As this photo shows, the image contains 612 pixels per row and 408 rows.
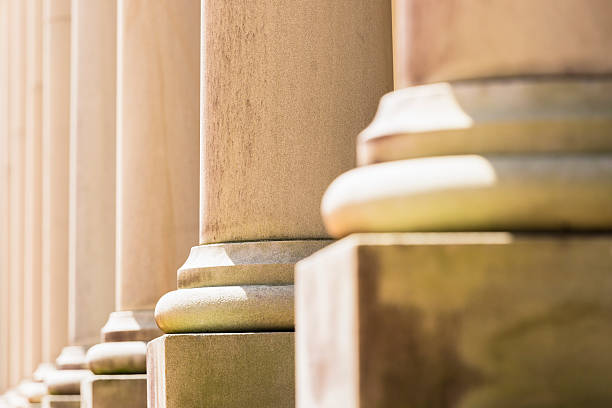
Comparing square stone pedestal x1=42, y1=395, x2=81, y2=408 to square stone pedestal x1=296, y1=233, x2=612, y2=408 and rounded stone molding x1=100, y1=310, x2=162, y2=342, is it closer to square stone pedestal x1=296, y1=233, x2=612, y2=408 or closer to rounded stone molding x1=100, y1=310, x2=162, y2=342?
rounded stone molding x1=100, y1=310, x2=162, y2=342

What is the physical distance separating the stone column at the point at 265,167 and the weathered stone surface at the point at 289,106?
51 millimetres

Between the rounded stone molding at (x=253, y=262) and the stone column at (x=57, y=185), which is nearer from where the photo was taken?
the rounded stone molding at (x=253, y=262)

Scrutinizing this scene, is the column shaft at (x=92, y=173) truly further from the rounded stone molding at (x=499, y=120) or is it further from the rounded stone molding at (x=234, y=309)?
the rounded stone molding at (x=499, y=120)

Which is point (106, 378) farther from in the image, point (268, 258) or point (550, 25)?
point (550, 25)

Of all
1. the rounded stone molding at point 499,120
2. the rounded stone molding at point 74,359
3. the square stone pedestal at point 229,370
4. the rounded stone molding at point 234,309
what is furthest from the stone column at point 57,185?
the rounded stone molding at point 499,120

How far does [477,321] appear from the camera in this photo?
112 feet

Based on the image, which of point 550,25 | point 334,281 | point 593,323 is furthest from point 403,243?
point 550,25

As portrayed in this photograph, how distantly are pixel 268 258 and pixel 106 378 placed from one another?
43.5 metres

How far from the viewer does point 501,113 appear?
3747 centimetres

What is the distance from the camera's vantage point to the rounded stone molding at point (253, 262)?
67375 millimetres

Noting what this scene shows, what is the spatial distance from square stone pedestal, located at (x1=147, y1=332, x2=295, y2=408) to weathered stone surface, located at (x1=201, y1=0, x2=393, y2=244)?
5.71m

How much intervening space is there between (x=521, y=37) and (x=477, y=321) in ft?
29.2

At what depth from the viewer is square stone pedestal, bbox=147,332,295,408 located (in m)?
65.6

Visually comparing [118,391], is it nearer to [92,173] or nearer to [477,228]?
[92,173]
